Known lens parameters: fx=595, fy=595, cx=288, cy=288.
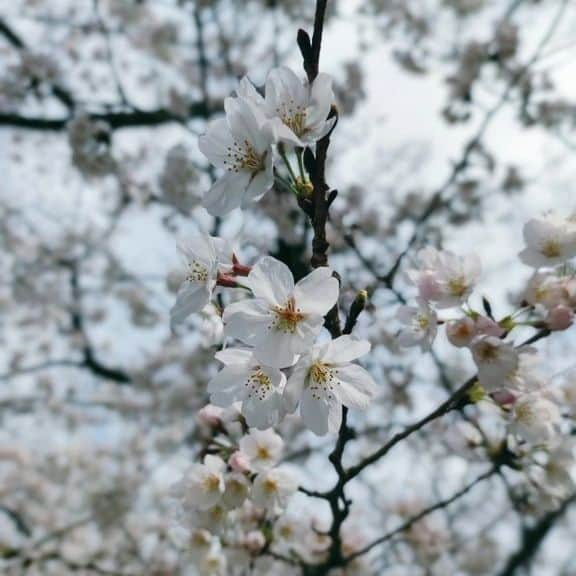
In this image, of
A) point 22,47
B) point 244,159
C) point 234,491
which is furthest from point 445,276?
point 22,47

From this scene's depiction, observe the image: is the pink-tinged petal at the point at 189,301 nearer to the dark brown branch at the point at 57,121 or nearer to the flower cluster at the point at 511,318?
the flower cluster at the point at 511,318

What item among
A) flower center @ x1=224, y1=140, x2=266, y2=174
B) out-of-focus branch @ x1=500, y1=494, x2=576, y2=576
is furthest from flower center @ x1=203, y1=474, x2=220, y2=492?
out-of-focus branch @ x1=500, y1=494, x2=576, y2=576

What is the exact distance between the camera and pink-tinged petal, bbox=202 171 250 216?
50.4 inches

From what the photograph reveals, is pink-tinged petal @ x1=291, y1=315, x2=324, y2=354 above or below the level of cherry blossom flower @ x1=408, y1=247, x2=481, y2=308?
below

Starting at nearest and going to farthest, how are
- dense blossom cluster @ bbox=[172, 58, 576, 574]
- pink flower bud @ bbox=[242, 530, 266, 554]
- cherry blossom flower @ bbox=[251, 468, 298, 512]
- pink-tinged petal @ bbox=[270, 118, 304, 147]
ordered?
pink-tinged petal @ bbox=[270, 118, 304, 147] → dense blossom cluster @ bbox=[172, 58, 576, 574] → cherry blossom flower @ bbox=[251, 468, 298, 512] → pink flower bud @ bbox=[242, 530, 266, 554]

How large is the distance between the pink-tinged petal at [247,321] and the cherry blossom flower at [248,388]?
73 mm

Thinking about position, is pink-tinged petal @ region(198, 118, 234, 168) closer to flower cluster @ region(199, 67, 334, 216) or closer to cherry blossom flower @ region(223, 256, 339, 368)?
flower cluster @ region(199, 67, 334, 216)

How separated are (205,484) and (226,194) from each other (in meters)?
0.86

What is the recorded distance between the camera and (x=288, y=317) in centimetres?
124

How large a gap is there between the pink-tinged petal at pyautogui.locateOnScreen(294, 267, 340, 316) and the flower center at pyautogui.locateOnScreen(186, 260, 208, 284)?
0.23 meters

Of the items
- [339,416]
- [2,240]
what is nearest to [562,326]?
[339,416]

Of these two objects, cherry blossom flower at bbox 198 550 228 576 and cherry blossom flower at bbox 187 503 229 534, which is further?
cherry blossom flower at bbox 198 550 228 576

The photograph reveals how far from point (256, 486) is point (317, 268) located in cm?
78

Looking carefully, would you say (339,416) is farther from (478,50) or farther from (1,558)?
(478,50)
